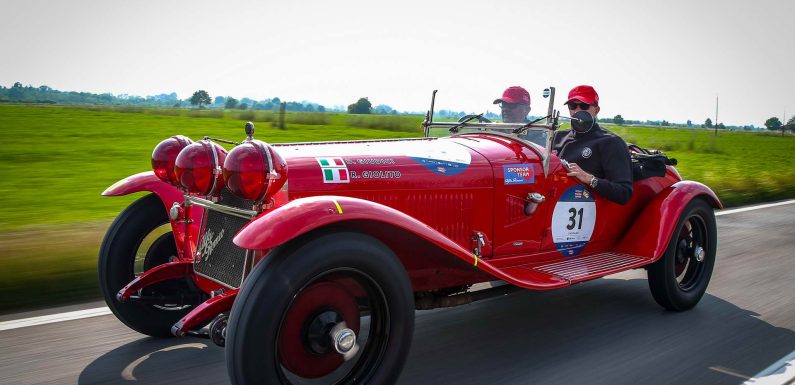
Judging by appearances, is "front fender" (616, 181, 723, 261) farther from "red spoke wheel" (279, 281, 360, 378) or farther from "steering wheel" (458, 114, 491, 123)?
"red spoke wheel" (279, 281, 360, 378)

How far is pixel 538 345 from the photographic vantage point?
407cm

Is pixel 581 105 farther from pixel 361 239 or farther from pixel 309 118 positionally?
pixel 309 118

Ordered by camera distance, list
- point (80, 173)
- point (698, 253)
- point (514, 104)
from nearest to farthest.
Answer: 1. point (514, 104)
2. point (698, 253)
3. point (80, 173)

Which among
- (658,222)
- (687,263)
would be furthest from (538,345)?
(687,263)

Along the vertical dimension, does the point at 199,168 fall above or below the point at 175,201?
above

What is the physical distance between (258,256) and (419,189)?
3.50 feet

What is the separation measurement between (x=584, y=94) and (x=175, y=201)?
10.4 feet

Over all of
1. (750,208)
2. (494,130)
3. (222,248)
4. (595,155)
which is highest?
(494,130)

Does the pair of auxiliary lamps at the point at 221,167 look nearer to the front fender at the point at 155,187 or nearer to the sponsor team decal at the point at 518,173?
the front fender at the point at 155,187

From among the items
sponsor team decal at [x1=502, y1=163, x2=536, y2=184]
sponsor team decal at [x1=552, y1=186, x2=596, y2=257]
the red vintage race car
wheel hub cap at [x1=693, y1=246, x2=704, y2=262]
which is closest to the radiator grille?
the red vintage race car

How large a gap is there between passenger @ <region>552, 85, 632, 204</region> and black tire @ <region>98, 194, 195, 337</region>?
111 inches

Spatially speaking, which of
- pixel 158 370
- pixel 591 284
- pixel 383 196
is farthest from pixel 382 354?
pixel 591 284

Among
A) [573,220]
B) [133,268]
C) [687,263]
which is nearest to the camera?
[133,268]

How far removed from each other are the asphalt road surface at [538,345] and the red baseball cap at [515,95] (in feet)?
5.12
